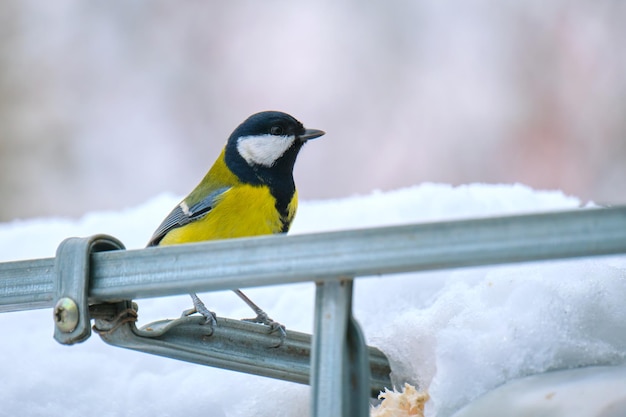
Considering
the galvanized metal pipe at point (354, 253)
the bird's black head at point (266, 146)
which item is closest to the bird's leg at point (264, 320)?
the galvanized metal pipe at point (354, 253)

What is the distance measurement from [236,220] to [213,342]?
2.09 feet

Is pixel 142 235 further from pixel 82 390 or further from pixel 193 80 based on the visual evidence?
pixel 193 80

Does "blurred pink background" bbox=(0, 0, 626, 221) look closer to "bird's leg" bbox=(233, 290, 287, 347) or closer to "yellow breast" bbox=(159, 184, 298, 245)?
"yellow breast" bbox=(159, 184, 298, 245)

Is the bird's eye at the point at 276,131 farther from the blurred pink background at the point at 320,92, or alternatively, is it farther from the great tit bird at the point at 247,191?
the blurred pink background at the point at 320,92

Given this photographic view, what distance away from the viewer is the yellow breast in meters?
1.31

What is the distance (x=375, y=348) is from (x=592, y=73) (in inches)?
63.3

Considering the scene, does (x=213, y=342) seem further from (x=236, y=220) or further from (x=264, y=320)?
(x=236, y=220)

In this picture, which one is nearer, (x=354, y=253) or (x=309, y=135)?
(x=354, y=253)

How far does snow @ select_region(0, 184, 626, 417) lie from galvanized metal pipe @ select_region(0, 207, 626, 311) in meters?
0.19

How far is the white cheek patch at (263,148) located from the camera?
1424 mm

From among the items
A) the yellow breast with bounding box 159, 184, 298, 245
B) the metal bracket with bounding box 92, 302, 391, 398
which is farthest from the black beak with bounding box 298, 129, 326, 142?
the metal bracket with bounding box 92, 302, 391, 398

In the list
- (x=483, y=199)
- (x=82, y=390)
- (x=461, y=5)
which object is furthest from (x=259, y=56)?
(x=82, y=390)

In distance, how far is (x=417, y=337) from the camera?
2.61 feet

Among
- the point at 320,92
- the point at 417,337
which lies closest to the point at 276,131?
the point at 417,337
